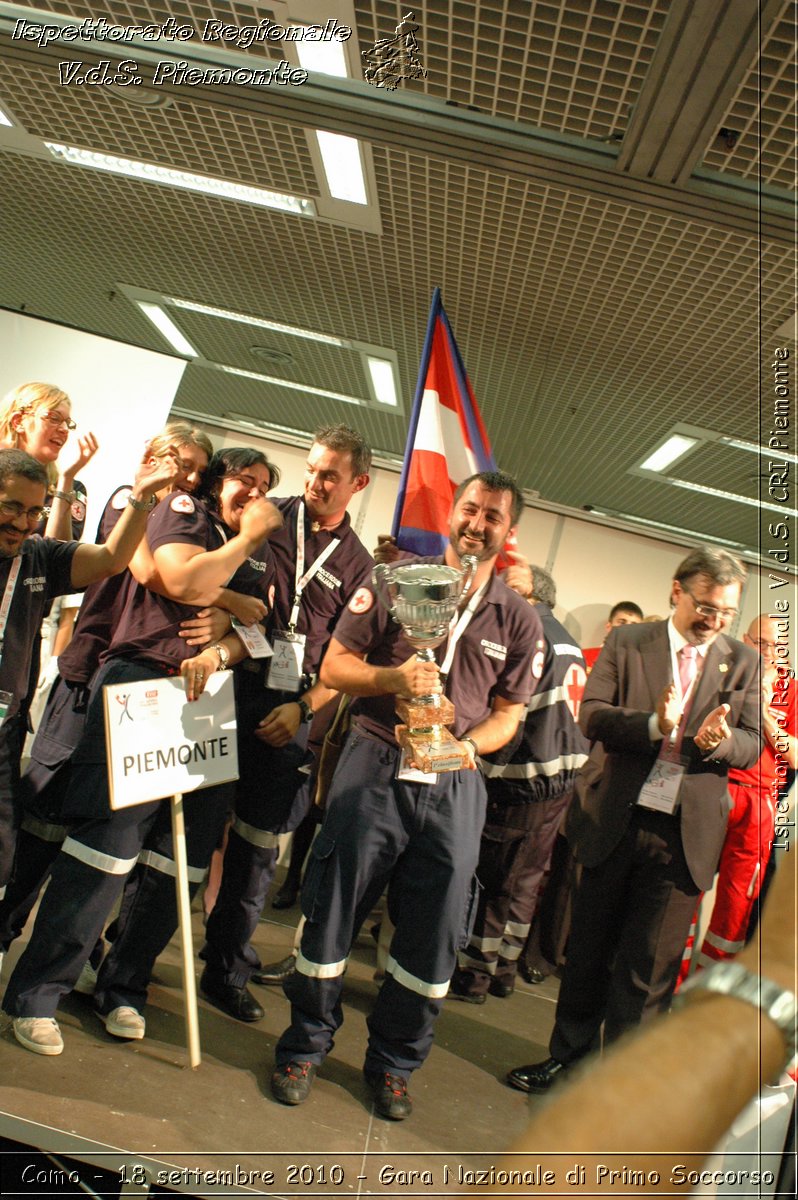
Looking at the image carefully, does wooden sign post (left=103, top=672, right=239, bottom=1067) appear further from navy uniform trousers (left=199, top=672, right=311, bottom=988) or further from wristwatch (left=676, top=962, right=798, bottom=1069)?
wristwatch (left=676, top=962, right=798, bottom=1069)

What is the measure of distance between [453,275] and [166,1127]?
365 centimetres

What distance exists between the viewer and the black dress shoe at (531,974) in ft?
13.9

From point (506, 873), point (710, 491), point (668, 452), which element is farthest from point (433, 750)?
point (710, 491)

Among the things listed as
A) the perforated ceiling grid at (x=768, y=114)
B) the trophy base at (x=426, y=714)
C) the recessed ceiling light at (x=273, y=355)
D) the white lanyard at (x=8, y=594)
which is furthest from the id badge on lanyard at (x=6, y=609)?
the recessed ceiling light at (x=273, y=355)

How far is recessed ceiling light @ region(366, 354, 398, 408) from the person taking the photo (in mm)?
5434

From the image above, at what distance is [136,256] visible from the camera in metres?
4.71

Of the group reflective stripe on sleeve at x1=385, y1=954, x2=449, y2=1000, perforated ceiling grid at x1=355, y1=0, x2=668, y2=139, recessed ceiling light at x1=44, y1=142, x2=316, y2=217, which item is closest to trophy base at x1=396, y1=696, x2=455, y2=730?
reflective stripe on sleeve at x1=385, y1=954, x2=449, y2=1000

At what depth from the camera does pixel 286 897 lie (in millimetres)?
4242

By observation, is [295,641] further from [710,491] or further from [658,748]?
[710,491]

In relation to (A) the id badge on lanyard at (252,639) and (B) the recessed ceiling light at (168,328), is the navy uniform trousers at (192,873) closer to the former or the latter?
(A) the id badge on lanyard at (252,639)

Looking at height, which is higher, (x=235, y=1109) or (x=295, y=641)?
(x=295, y=641)

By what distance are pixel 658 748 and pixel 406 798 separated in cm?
84

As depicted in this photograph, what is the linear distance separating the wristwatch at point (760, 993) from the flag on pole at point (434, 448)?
2.71 metres

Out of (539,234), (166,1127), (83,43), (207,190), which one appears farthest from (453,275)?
(166,1127)
